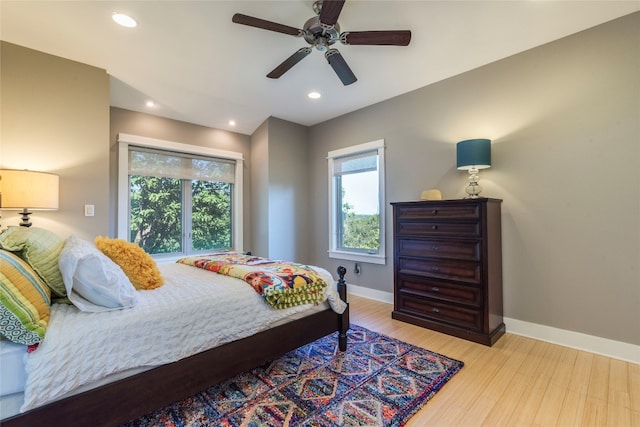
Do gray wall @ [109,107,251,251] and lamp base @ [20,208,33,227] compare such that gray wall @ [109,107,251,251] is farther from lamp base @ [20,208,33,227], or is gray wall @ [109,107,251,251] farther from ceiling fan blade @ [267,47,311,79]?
ceiling fan blade @ [267,47,311,79]

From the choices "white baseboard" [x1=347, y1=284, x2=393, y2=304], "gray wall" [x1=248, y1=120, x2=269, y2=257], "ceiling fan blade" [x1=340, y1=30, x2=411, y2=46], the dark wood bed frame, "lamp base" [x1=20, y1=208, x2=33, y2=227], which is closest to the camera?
the dark wood bed frame

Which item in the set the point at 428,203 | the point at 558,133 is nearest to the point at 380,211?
the point at 428,203

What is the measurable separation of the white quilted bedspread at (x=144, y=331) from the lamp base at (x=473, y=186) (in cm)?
209

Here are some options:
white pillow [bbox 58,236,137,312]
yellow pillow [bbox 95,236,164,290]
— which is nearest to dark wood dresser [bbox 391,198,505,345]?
yellow pillow [bbox 95,236,164,290]

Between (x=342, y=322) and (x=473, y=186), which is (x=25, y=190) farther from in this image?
(x=473, y=186)

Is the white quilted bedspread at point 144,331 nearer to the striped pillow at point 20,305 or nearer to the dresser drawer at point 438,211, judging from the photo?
the striped pillow at point 20,305

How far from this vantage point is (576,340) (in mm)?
2387

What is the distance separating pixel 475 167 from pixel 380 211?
1.32 meters

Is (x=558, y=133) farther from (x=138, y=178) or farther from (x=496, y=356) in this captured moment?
(x=138, y=178)

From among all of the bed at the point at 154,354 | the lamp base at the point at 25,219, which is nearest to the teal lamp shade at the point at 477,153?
the bed at the point at 154,354

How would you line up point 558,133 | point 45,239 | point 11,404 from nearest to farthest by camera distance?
point 11,404
point 45,239
point 558,133

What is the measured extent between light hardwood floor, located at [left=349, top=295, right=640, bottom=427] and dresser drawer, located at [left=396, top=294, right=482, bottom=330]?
0.54 ft

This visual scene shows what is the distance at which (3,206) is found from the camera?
7.27 feet

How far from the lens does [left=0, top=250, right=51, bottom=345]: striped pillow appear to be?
105 centimetres
